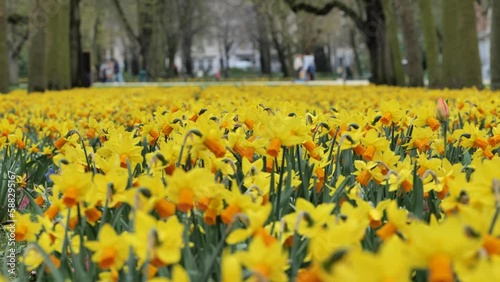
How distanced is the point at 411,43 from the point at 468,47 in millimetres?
4538

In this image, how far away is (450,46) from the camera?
46.5ft

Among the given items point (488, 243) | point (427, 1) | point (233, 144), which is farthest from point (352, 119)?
point (427, 1)

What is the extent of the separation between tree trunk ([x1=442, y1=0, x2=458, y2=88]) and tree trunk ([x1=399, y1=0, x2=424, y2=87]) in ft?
12.6

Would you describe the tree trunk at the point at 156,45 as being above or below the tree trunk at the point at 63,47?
above

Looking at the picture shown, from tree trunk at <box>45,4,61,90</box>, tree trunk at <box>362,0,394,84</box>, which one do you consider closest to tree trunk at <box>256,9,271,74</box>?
tree trunk at <box>362,0,394,84</box>

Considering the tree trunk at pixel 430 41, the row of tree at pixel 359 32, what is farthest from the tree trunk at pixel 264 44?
the tree trunk at pixel 430 41

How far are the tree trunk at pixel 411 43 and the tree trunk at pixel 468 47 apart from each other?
428 centimetres

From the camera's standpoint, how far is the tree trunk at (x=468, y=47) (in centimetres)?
1351

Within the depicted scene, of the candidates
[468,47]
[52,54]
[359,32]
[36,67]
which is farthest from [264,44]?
[468,47]

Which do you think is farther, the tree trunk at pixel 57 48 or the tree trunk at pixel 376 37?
the tree trunk at pixel 376 37

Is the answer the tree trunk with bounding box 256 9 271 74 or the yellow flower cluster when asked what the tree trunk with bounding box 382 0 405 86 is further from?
the tree trunk with bounding box 256 9 271 74

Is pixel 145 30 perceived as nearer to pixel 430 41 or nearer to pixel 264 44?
pixel 264 44

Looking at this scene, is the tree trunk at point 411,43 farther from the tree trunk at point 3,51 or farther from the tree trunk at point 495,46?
the tree trunk at point 3,51

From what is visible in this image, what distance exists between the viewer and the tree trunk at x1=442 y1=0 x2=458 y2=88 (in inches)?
542
